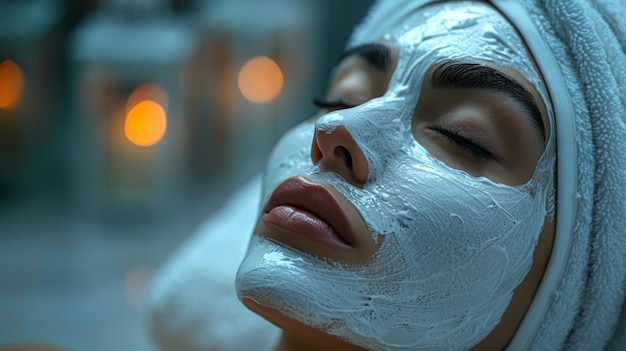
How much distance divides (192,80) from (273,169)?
54.1 inches

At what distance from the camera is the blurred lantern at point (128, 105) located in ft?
5.62

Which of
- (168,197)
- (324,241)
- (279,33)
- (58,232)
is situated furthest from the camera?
(279,33)

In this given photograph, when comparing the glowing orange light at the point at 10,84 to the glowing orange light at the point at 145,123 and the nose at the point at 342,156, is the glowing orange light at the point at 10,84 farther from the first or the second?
the nose at the point at 342,156

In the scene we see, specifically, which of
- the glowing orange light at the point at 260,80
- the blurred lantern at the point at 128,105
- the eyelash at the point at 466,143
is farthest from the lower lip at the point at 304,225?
the glowing orange light at the point at 260,80

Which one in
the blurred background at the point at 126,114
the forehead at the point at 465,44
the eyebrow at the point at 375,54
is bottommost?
the blurred background at the point at 126,114

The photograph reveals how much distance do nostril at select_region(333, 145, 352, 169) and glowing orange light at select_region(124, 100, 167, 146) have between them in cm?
124

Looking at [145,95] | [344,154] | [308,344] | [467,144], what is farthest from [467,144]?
[145,95]

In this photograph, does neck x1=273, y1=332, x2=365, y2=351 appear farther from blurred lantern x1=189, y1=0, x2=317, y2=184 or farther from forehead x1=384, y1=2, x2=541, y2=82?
blurred lantern x1=189, y1=0, x2=317, y2=184

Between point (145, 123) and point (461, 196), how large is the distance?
132cm

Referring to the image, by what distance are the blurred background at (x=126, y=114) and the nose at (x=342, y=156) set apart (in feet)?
3.16

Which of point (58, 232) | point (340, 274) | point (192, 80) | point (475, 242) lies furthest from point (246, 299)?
point (192, 80)

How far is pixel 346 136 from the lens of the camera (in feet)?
1.89

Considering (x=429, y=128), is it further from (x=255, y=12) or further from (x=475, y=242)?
(x=255, y=12)

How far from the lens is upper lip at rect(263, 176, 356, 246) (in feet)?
1.80
